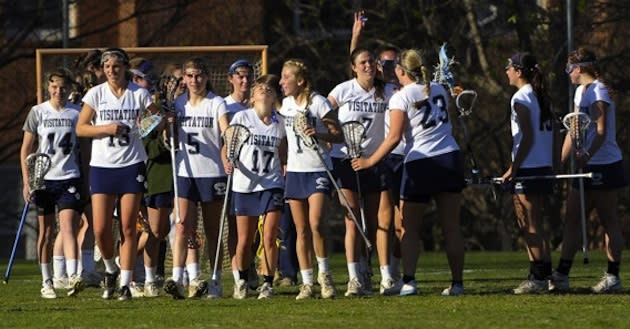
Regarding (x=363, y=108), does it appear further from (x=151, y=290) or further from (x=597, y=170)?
(x=151, y=290)

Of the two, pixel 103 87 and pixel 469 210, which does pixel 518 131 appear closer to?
pixel 103 87

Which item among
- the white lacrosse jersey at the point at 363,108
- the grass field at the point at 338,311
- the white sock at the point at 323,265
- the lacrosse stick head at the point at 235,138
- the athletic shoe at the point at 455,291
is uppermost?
the white lacrosse jersey at the point at 363,108

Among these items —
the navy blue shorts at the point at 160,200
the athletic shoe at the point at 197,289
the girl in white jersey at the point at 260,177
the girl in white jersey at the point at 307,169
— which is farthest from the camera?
the navy blue shorts at the point at 160,200

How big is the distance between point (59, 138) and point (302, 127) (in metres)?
2.70

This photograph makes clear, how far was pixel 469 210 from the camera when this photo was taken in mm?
26828

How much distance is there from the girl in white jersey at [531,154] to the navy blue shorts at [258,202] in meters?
1.70

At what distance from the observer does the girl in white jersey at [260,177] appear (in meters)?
13.6

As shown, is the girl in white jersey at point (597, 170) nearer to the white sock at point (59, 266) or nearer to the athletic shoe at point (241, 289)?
the athletic shoe at point (241, 289)

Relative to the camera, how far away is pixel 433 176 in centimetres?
1331

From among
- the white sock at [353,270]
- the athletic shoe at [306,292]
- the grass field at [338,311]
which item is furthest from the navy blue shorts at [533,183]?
the athletic shoe at [306,292]

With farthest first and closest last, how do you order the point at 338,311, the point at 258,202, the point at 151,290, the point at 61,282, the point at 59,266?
the point at 59,266 < the point at 61,282 < the point at 151,290 < the point at 258,202 < the point at 338,311

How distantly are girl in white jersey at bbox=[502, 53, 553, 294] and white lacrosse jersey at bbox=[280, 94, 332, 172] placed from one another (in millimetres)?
1392

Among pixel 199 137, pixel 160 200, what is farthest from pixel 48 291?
pixel 199 137

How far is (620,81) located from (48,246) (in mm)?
9406
